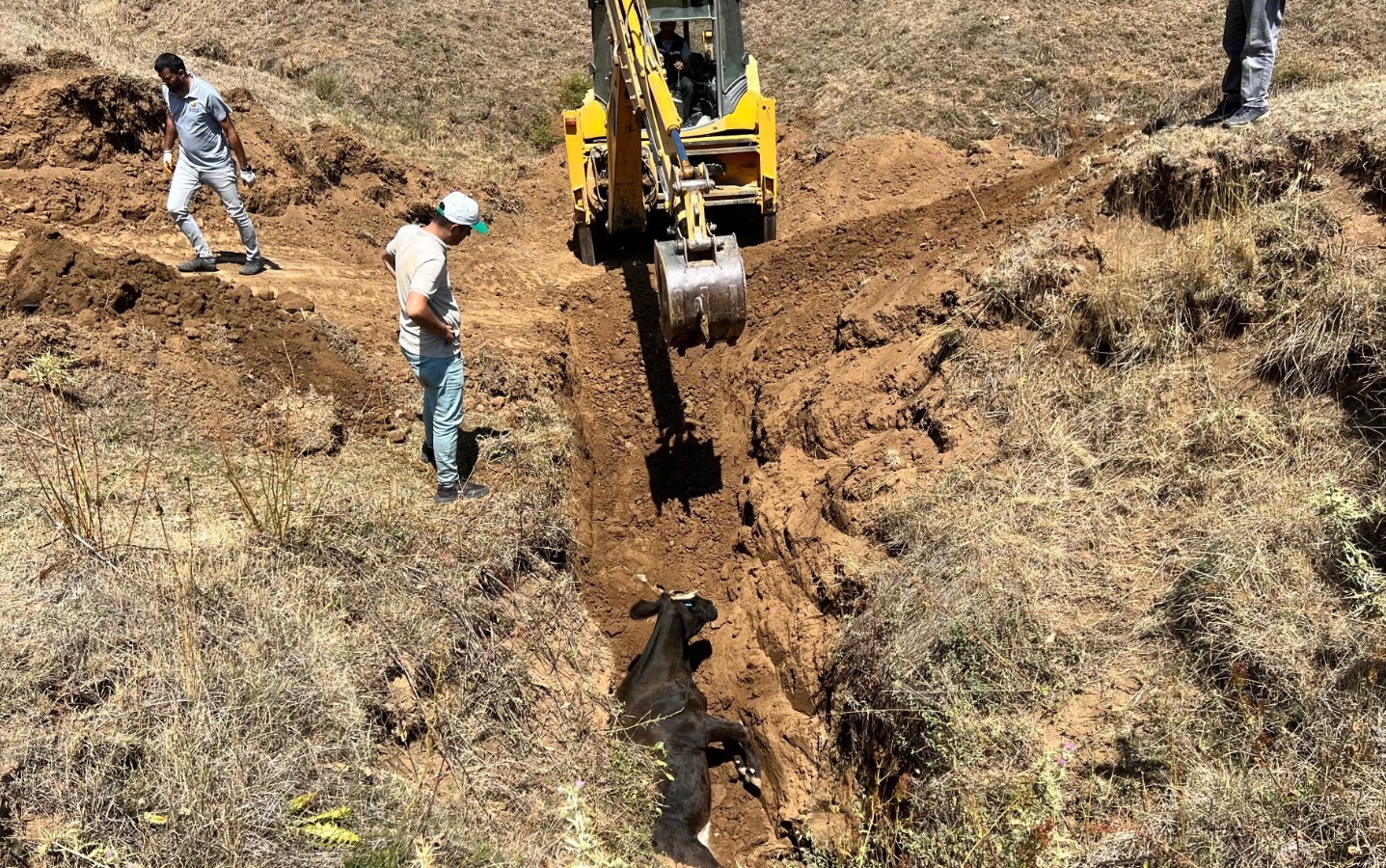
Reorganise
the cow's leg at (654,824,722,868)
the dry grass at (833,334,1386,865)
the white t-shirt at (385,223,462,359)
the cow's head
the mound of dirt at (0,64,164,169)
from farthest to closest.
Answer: the mound of dirt at (0,64,164,169)
the cow's head
the white t-shirt at (385,223,462,359)
the cow's leg at (654,824,722,868)
the dry grass at (833,334,1386,865)

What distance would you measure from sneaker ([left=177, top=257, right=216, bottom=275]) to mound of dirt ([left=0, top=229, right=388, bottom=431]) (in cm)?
87

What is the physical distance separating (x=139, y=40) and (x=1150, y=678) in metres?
18.7

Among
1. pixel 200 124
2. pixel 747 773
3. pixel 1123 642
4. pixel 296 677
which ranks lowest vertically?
pixel 747 773

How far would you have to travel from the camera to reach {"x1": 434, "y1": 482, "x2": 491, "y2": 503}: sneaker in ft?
18.8

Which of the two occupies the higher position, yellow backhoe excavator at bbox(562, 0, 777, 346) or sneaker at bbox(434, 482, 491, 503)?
yellow backhoe excavator at bbox(562, 0, 777, 346)

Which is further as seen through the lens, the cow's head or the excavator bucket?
the cow's head

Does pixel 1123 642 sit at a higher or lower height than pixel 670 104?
lower

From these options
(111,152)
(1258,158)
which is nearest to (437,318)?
(1258,158)

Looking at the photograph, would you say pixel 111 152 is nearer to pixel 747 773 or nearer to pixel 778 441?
pixel 778 441

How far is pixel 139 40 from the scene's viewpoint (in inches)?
605

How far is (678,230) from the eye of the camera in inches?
191

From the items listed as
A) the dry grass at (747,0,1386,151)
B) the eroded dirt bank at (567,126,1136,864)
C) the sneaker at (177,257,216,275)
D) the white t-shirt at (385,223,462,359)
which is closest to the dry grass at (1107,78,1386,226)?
the eroded dirt bank at (567,126,1136,864)

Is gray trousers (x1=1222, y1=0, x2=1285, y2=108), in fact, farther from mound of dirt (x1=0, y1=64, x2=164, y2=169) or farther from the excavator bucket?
mound of dirt (x1=0, y1=64, x2=164, y2=169)

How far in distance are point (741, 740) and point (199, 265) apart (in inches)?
248
